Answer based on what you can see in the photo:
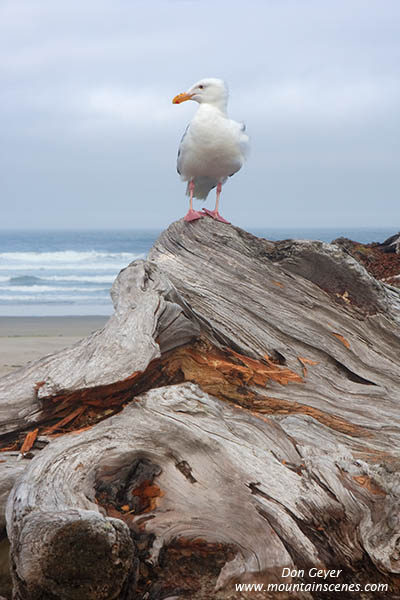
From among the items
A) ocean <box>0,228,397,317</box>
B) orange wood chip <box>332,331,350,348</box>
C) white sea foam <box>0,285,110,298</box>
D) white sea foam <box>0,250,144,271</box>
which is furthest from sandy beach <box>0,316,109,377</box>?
white sea foam <box>0,250,144,271</box>

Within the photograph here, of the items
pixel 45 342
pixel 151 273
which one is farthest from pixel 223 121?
pixel 45 342

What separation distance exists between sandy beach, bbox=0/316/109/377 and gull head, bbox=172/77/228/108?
5824mm

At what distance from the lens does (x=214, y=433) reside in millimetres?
3605

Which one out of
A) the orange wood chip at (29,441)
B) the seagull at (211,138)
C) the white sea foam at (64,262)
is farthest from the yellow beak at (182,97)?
the white sea foam at (64,262)

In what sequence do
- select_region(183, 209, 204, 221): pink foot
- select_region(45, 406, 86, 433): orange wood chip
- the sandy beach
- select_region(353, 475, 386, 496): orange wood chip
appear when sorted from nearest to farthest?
select_region(353, 475, 386, 496): orange wood chip
select_region(45, 406, 86, 433): orange wood chip
select_region(183, 209, 204, 221): pink foot
the sandy beach

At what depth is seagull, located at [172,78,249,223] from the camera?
5.89 m

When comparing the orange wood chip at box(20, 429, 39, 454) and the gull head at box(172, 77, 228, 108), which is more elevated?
the gull head at box(172, 77, 228, 108)

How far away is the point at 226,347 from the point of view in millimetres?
4293

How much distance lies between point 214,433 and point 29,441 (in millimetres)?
1291

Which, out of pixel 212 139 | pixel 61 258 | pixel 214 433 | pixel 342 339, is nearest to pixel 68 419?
pixel 214 433

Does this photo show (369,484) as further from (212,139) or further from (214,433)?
(212,139)

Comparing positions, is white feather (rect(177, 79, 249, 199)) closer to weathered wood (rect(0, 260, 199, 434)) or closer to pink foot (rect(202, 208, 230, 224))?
pink foot (rect(202, 208, 230, 224))

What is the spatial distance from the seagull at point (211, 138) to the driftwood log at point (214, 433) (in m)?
1.24

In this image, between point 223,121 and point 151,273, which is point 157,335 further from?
point 223,121
